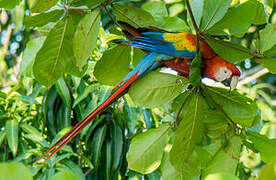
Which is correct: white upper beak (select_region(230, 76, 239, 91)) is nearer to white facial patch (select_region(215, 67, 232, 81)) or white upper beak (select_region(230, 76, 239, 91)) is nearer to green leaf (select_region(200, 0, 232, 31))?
white facial patch (select_region(215, 67, 232, 81))

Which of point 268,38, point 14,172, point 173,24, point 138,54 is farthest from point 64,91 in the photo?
point 14,172

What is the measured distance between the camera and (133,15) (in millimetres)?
790

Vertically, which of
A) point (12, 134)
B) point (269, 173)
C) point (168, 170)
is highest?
point (269, 173)

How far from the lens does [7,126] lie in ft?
4.44

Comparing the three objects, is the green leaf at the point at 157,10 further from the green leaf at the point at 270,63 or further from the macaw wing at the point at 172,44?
the green leaf at the point at 270,63

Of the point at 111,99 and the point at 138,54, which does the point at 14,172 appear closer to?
the point at 111,99

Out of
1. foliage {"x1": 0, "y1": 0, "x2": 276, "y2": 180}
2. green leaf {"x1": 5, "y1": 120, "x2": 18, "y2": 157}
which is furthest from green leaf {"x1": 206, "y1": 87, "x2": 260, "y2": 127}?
green leaf {"x1": 5, "y1": 120, "x2": 18, "y2": 157}

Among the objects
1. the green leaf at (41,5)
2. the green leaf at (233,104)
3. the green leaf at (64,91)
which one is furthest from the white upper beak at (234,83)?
the green leaf at (64,91)

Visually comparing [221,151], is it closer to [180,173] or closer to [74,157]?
[180,173]

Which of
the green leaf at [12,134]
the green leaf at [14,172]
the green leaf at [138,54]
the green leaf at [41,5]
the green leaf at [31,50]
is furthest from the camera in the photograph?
the green leaf at [12,134]

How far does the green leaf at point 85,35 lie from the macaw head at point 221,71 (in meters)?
0.36

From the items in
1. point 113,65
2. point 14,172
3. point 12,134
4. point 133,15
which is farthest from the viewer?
point 12,134

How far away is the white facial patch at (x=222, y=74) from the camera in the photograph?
98 centimetres

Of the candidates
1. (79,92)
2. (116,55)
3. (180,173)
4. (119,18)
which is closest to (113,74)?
(116,55)
